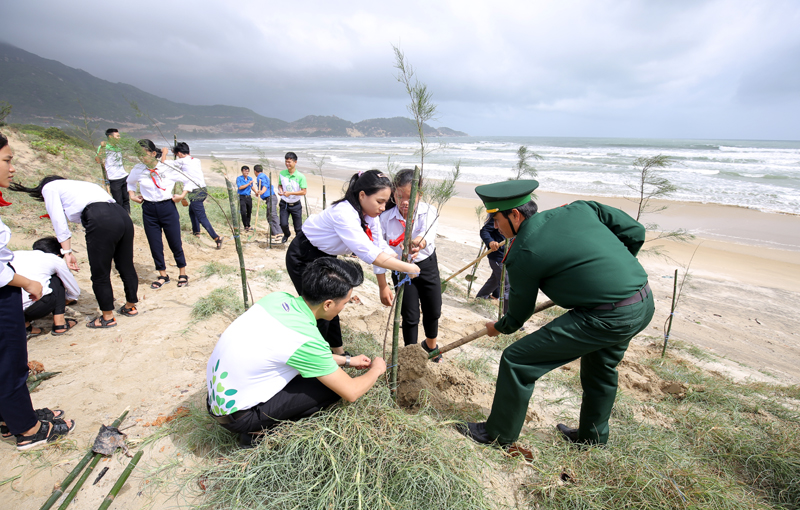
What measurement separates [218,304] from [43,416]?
1.85m

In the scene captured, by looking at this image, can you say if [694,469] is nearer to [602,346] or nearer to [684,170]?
[602,346]

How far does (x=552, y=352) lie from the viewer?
2.05 m

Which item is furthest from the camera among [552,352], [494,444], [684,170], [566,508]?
[684,170]

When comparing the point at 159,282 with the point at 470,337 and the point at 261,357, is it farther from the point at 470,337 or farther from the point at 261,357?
the point at 470,337

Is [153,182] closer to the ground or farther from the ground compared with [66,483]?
farther from the ground

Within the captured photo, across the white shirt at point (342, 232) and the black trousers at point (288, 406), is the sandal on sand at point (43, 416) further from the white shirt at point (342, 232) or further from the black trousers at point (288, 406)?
the white shirt at point (342, 232)

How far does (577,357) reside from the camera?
6.78 feet

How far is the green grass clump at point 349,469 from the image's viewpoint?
1.74 meters

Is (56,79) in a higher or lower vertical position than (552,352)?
higher

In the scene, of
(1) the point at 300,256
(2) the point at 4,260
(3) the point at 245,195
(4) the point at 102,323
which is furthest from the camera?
(3) the point at 245,195

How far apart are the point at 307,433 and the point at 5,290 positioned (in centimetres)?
192

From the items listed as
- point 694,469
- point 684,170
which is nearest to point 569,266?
point 694,469

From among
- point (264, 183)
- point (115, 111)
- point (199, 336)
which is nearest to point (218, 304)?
point (199, 336)

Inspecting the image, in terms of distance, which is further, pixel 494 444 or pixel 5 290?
pixel 494 444
